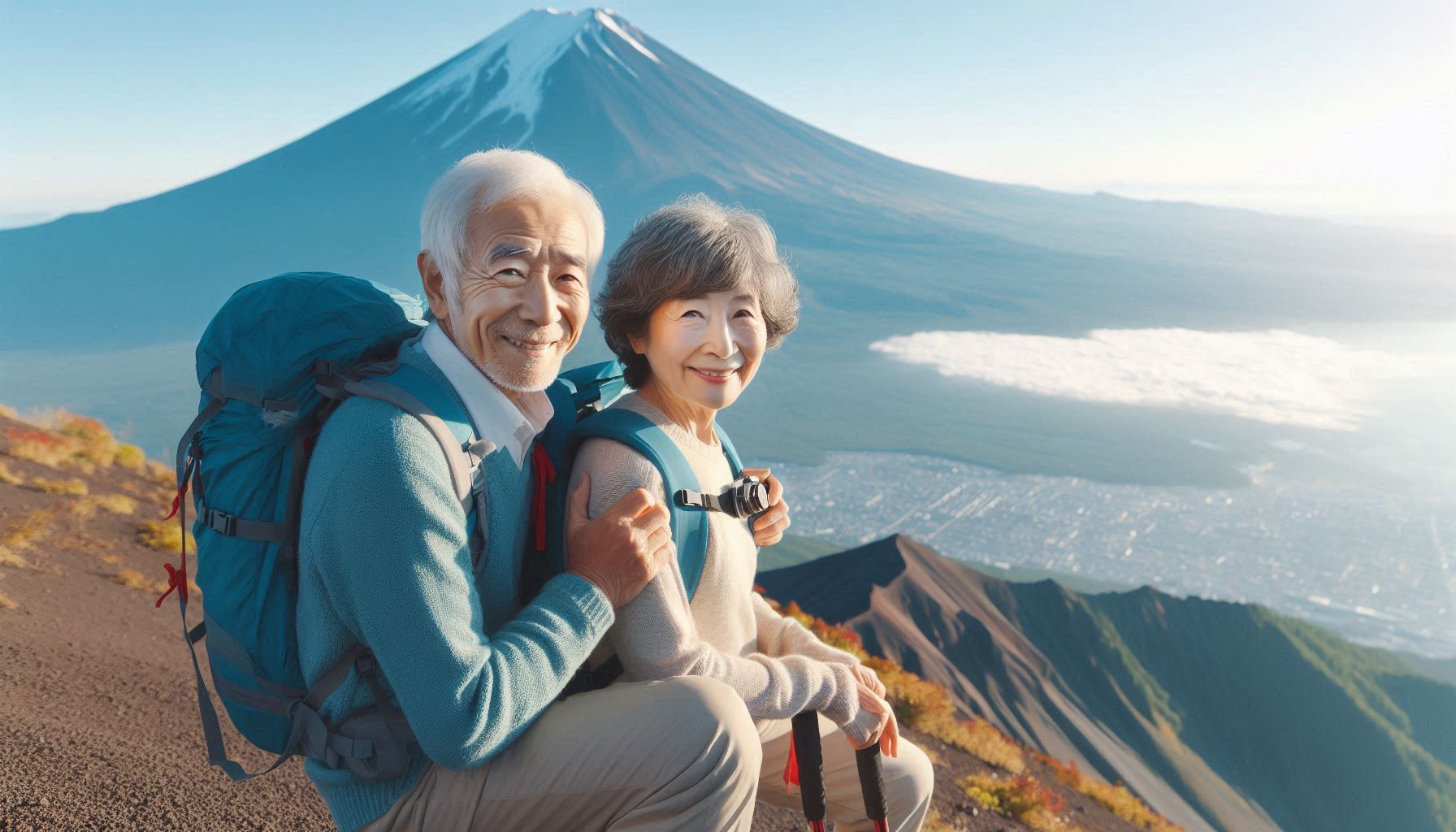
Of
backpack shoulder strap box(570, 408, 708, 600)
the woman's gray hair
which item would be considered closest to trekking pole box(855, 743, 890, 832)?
backpack shoulder strap box(570, 408, 708, 600)

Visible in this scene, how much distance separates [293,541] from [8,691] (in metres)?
3.93

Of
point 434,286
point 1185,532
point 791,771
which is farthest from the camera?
point 1185,532

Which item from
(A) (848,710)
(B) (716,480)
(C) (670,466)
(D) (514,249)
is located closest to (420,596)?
(C) (670,466)

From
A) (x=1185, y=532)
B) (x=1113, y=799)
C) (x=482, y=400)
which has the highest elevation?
(x=482, y=400)

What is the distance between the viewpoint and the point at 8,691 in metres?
4.64

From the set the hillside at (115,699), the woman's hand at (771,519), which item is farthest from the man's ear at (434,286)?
the hillside at (115,699)

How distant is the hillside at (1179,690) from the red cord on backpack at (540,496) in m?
23.3

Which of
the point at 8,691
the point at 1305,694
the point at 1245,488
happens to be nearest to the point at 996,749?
the point at 8,691

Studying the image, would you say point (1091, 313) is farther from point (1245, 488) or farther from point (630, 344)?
point (630, 344)

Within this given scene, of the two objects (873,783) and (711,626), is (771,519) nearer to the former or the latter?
(711,626)

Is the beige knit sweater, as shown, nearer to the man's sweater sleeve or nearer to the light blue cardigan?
the light blue cardigan

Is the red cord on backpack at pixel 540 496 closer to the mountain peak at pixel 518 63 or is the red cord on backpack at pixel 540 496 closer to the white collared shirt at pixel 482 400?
the white collared shirt at pixel 482 400

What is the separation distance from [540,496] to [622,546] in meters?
0.25

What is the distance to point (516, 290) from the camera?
2041 mm
